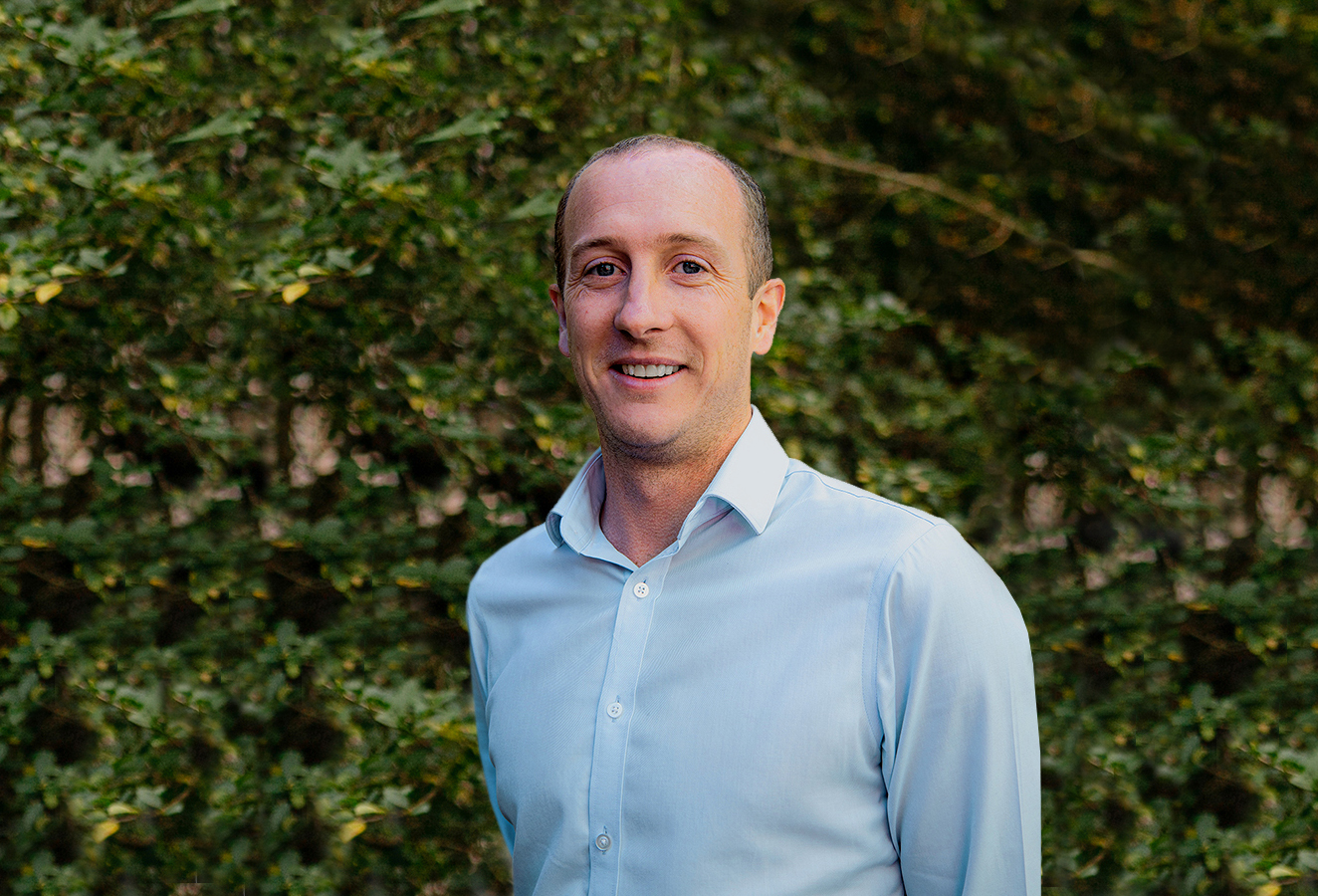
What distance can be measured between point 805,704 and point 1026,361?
324 cm

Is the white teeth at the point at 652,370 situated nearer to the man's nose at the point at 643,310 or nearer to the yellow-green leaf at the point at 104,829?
the man's nose at the point at 643,310

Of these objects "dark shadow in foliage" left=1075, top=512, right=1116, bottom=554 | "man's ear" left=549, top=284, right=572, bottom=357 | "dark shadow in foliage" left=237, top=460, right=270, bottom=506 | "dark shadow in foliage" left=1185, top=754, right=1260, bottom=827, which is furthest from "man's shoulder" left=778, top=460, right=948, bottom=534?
"dark shadow in foliage" left=1185, top=754, right=1260, bottom=827

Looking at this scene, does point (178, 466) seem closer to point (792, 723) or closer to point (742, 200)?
point (742, 200)

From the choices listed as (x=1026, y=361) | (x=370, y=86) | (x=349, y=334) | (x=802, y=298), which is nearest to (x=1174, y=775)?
(x=1026, y=361)

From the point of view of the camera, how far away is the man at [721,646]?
1.55 metres

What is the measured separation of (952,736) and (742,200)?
3.44 ft

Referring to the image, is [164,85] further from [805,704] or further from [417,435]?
[805,704]

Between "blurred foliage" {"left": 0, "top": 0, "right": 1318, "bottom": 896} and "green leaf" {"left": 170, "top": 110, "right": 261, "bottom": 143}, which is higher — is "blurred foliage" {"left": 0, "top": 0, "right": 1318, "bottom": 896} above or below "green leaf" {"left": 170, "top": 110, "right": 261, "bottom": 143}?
below

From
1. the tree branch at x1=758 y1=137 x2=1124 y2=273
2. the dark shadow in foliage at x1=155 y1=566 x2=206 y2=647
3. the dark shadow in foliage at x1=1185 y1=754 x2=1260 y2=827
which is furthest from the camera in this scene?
the tree branch at x1=758 y1=137 x2=1124 y2=273

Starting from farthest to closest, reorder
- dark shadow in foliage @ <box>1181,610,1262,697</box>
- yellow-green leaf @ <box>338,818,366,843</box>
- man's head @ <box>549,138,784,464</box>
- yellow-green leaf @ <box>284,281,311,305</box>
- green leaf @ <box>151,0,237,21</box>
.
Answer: dark shadow in foliage @ <box>1181,610,1262,697</box> < green leaf @ <box>151,0,237,21</box> < yellow-green leaf @ <box>338,818,366,843</box> < yellow-green leaf @ <box>284,281,311,305</box> < man's head @ <box>549,138,784,464</box>

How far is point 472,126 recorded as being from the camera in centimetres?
324

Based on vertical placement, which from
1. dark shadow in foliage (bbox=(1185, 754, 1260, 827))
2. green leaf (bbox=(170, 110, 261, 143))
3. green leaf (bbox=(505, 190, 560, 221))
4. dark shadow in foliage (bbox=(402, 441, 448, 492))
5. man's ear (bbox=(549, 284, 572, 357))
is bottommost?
dark shadow in foliage (bbox=(1185, 754, 1260, 827))

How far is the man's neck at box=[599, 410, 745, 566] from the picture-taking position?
6.16ft

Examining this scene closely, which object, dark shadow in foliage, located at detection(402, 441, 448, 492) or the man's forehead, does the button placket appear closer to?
the man's forehead
